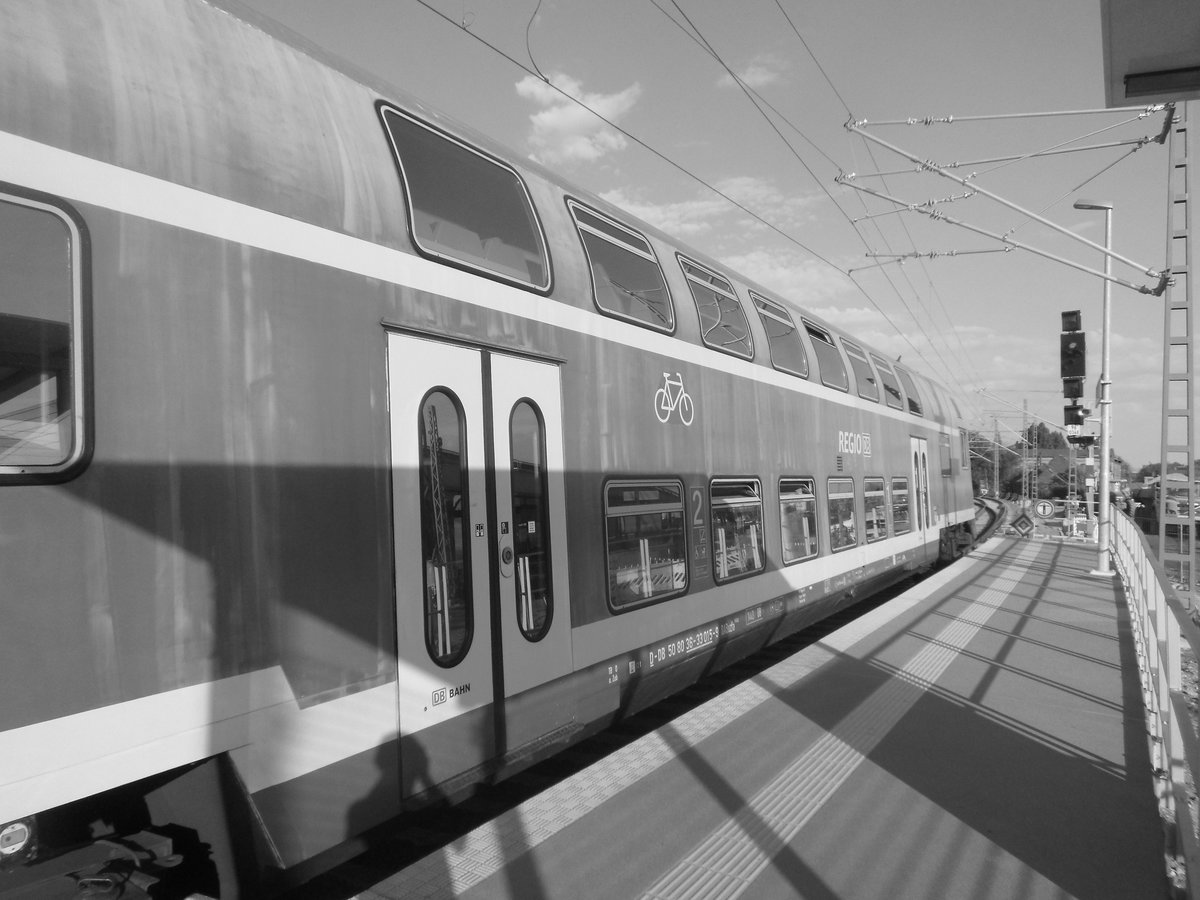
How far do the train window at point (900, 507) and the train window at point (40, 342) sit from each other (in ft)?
39.9

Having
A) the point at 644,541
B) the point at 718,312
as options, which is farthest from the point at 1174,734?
the point at 718,312

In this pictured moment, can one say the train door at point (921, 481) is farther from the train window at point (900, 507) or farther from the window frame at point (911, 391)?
the train window at point (900, 507)

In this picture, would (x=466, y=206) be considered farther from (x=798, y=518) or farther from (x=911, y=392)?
(x=911, y=392)

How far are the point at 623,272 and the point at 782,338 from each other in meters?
3.46

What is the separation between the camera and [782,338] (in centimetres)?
909

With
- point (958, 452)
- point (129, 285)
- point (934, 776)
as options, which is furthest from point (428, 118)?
point (958, 452)

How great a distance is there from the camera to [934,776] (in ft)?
14.4

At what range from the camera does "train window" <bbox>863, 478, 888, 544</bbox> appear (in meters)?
11.7

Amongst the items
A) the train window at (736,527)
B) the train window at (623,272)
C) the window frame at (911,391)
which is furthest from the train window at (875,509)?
the train window at (623,272)

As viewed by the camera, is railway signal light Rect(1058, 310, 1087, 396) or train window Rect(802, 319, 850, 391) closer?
train window Rect(802, 319, 850, 391)

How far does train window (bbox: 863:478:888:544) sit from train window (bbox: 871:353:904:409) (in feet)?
5.28

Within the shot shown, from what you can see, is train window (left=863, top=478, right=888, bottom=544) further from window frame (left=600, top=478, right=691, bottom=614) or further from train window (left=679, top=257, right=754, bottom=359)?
window frame (left=600, top=478, right=691, bottom=614)

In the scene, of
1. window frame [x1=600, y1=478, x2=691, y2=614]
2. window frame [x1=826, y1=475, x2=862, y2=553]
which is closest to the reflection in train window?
window frame [x1=600, y1=478, x2=691, y2=614]

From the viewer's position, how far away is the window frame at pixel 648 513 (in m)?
5.45
